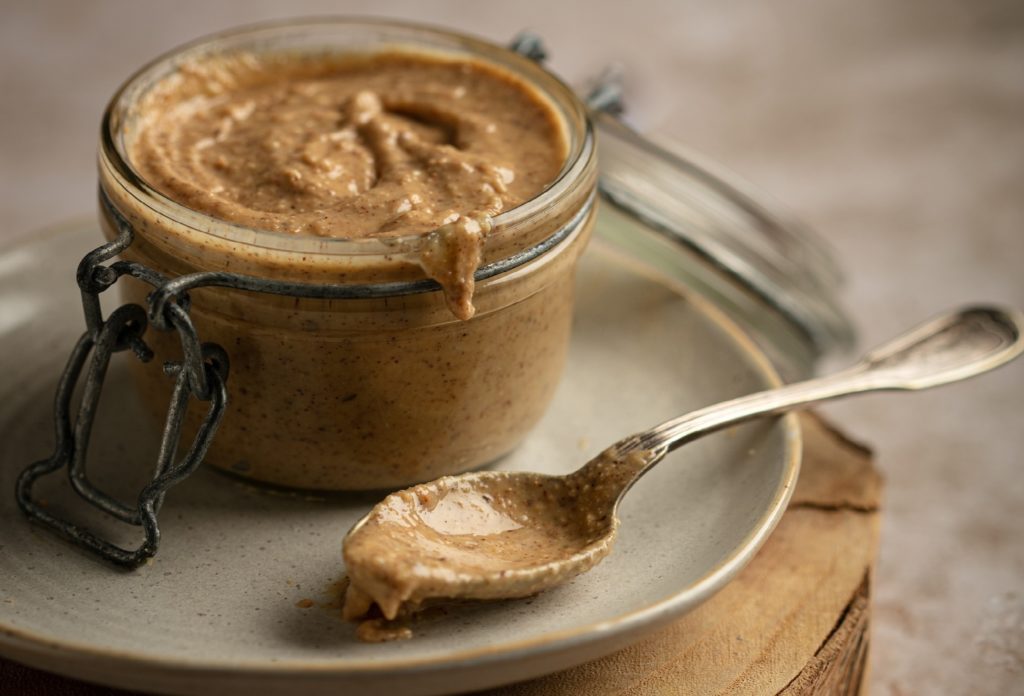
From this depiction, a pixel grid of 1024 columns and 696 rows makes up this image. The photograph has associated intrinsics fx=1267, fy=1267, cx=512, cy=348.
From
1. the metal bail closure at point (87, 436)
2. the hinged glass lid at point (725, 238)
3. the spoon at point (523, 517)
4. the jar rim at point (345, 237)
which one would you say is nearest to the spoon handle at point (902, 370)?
the spoon at point (523, 517)

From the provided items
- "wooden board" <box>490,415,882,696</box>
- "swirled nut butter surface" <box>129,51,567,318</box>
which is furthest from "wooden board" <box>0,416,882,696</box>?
"swirled nut butter surface" <box>129,51,567,318</box>

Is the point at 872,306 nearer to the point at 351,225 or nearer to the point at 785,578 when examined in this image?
the point at 785,578

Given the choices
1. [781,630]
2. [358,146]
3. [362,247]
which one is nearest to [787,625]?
[781,630]

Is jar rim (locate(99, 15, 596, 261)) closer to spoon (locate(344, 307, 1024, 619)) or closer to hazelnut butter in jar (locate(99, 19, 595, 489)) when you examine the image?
hazelnut butter in jar (locate(99, 19, 595, 489))

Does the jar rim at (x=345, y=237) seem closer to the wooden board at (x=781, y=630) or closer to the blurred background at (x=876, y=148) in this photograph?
the blurred background at (x=876, y=148)

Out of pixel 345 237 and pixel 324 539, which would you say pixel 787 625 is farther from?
pixel 345 237

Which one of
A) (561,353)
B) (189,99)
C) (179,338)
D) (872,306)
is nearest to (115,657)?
(179,338)
